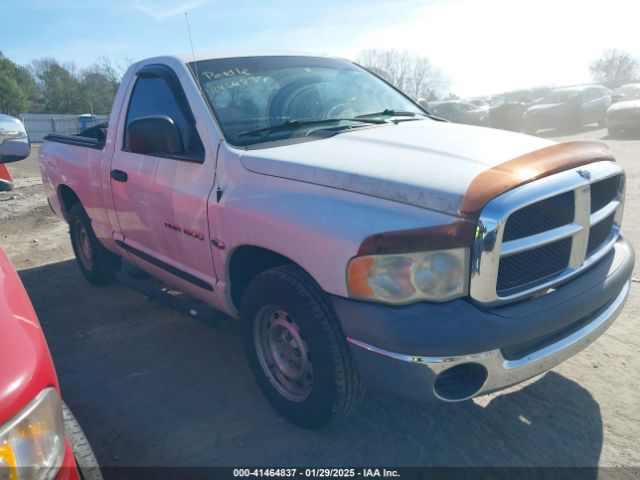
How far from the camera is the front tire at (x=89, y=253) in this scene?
4664mm

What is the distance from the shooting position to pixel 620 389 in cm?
290

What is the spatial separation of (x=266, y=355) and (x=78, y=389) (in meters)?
1.33

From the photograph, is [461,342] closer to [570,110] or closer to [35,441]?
[35,441]

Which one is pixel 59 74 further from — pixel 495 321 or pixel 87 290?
pixel 495 321

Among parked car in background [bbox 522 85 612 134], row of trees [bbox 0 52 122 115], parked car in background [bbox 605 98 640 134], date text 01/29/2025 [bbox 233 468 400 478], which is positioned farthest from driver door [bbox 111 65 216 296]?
row of trees [bbox 0 52 122 115]

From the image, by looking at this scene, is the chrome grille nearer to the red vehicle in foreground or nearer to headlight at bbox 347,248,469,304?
headlight at bbox 347,248,469,304

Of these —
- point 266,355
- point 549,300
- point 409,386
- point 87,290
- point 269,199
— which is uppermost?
point 269,199

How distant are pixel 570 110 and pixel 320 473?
19503 millimetres

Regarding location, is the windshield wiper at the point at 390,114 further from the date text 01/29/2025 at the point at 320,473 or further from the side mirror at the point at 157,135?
the date text 01/29/2025 at the point at 320,473

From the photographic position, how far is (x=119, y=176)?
3.62 metres

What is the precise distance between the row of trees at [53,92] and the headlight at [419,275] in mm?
38566

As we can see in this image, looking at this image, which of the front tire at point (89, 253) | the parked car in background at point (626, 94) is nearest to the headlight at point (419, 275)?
the front tire at point (89, 253)

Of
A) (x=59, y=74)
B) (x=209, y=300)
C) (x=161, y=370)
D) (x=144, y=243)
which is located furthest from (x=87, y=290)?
(x=59, y=74)

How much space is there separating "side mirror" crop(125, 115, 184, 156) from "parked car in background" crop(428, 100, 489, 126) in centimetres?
1914
